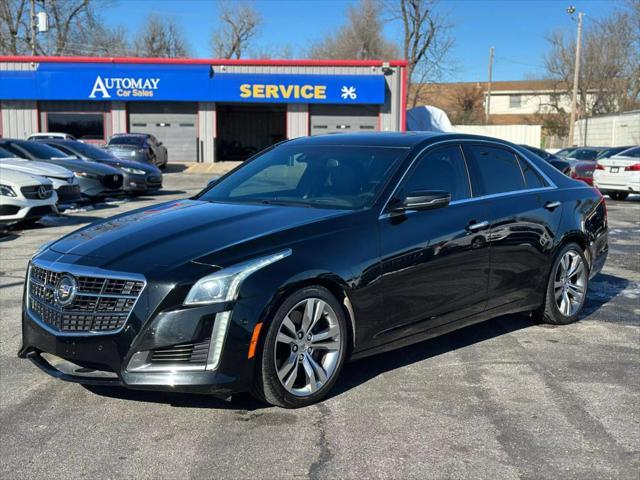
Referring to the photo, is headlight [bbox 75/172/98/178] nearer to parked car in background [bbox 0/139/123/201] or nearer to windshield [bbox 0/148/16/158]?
parked car in background [bbox 0/139/123/201]

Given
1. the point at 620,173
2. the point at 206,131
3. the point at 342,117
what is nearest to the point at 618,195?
the point at 620,173

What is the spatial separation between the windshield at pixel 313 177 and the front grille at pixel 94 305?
141 cm

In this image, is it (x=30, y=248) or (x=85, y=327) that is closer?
(x=85, y=327)

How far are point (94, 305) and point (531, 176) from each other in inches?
147

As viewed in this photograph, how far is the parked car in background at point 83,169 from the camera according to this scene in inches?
591

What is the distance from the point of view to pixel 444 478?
122 inches

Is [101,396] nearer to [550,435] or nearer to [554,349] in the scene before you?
[550,435]

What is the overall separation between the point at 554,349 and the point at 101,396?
332cm

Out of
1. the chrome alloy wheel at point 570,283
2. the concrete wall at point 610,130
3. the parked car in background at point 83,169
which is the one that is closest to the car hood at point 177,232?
the chrome alloy wheel at point 570,283

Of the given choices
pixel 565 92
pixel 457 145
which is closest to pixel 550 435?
pixel 457 145

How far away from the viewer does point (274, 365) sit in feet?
12.1

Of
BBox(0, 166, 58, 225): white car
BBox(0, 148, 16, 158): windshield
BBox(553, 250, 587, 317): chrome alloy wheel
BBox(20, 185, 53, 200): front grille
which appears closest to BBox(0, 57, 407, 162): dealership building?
BBox(0, 148, 16, 158): windshield

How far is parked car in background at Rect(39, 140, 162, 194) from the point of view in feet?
56.1

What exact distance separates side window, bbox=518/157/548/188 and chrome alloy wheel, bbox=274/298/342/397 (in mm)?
2511
